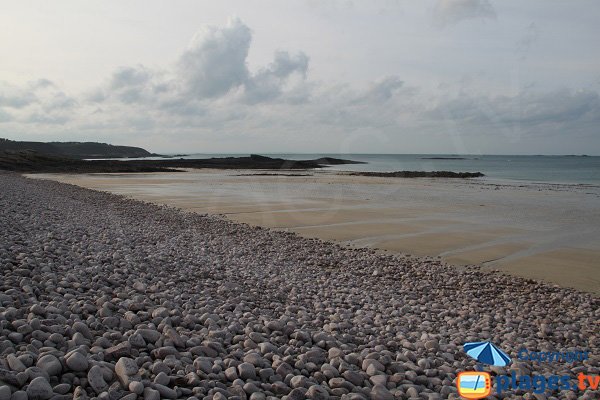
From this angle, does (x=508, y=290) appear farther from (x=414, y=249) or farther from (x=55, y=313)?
(x=55, y=313)

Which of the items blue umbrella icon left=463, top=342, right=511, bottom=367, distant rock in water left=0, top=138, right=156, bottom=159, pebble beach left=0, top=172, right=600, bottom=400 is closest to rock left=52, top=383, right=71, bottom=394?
pebble beach left=0, top=172, right=600, bottom=400

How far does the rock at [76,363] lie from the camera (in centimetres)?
360

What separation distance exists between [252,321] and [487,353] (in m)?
2.75

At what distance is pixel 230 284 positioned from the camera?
7547 millimetres

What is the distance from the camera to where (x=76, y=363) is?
3613 mm

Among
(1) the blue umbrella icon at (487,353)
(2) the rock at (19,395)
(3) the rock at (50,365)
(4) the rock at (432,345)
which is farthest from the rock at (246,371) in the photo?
(1) the blue umbrella icon at (487,353)

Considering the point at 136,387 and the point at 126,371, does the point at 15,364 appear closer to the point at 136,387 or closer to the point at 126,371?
the point at 126,371

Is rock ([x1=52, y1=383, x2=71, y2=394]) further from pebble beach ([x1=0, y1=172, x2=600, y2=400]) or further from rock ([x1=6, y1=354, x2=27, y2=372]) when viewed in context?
rock ([x1=6, y1=354, x2=27, y2=372])

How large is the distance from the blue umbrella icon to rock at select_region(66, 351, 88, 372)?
3.97 m

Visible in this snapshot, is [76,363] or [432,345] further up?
[76,363]

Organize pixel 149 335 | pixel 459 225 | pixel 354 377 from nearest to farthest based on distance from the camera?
pixel 354 377 → pixel 149 335 → pixel 459 225

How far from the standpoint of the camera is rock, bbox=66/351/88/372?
11.8 feet

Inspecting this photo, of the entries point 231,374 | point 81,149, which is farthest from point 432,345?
point 81,149

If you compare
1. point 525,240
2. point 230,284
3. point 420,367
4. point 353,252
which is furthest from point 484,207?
point 420,367
